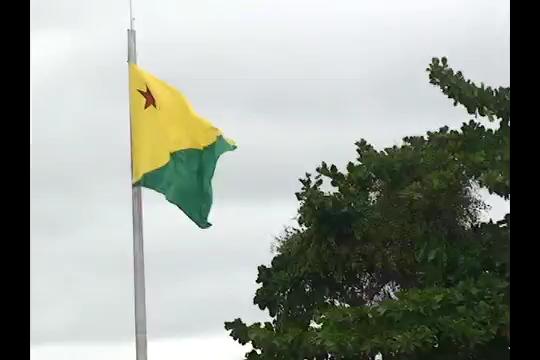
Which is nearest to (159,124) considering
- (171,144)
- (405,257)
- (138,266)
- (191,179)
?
(171,144)

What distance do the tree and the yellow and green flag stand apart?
4.47 metres

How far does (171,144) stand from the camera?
10.4m

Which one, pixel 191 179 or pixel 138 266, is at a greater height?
pixel 191 179

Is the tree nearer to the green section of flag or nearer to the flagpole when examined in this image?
the green section of flag

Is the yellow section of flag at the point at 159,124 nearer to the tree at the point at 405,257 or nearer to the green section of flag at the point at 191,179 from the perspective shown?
the green section of flag at the point at 191,179

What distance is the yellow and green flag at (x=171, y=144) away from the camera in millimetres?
10266

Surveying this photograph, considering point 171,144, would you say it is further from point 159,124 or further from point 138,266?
point 138,266

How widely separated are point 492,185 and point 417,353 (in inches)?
96.7

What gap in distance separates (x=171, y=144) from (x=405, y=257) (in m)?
7.01

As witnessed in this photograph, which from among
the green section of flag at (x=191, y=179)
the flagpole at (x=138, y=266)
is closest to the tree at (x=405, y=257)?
the green section of flag at (x=191, y=179)

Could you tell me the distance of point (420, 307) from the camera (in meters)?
14.8
